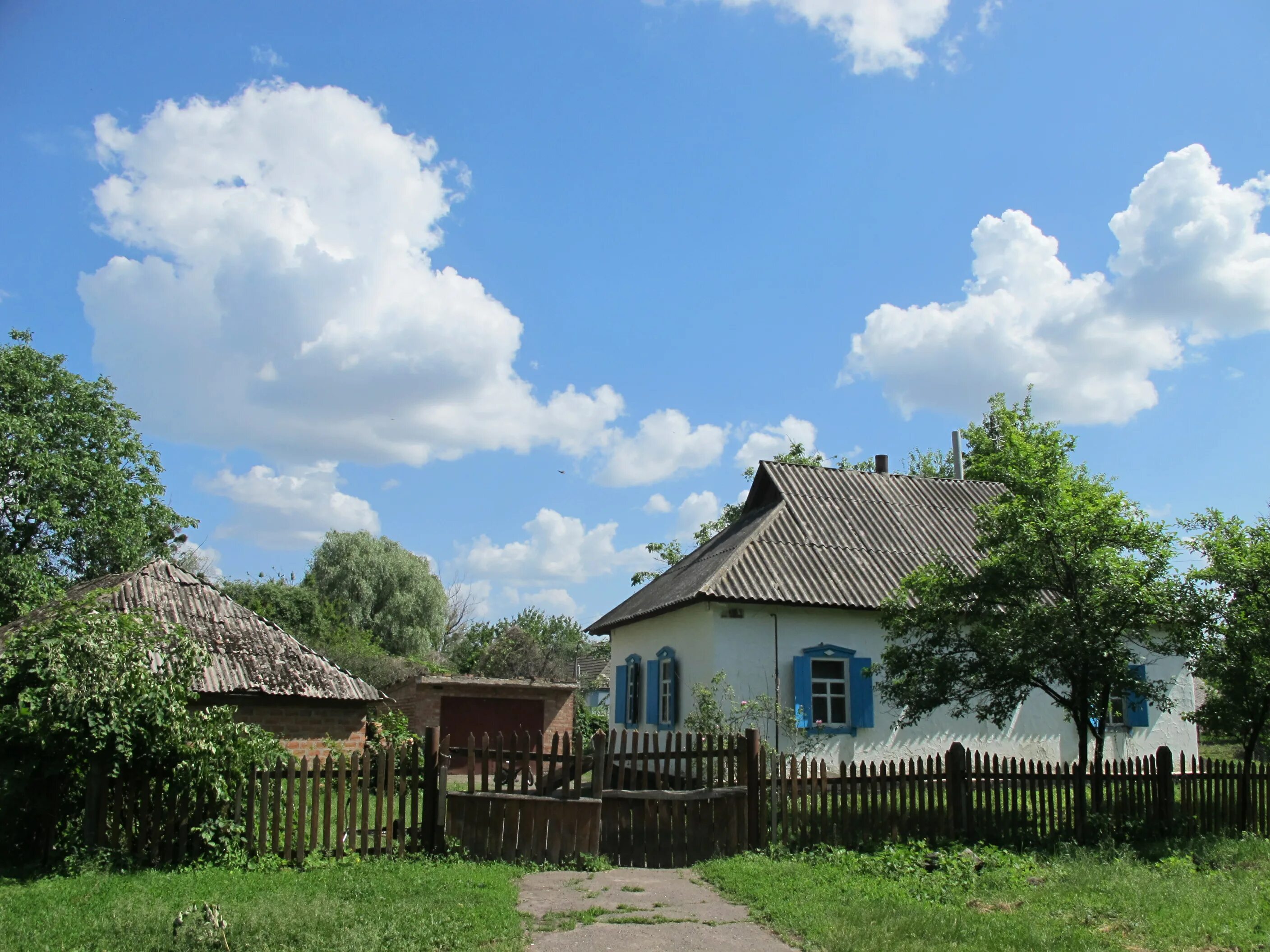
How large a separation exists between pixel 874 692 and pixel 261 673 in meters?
9.80

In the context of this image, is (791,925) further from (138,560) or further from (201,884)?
(138,560)

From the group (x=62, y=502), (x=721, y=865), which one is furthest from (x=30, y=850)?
(x=62, y=502)

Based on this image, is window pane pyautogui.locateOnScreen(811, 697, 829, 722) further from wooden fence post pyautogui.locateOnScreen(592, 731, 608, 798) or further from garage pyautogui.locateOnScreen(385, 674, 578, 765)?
garage pyautogui.locateOnScreen(385, 674, 578, 765)

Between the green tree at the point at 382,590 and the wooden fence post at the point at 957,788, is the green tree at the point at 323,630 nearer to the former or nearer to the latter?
the green tree at the point at 382,590

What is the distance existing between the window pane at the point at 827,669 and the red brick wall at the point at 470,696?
1049cm

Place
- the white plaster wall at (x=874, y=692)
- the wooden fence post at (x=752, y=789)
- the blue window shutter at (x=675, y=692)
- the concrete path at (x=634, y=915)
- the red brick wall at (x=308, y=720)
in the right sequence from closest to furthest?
the concrete path at (x=634, y=915), the wooden fence post at (x=752, y=789), the red brick wall at (x=308, y=720), the white plaster wall at (x=874, y=692), the blue window shutter at (x=675, y=692)

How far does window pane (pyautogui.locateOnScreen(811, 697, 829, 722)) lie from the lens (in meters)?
16.6

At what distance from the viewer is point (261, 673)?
47.0 feet

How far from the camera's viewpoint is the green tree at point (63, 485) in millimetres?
23141

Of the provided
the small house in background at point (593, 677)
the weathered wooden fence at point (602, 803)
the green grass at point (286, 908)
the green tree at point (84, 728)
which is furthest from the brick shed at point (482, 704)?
the green grass at point (286, 908)

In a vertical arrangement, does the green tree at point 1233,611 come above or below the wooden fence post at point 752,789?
above

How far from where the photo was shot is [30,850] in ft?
31.5

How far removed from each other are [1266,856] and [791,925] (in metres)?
6.91

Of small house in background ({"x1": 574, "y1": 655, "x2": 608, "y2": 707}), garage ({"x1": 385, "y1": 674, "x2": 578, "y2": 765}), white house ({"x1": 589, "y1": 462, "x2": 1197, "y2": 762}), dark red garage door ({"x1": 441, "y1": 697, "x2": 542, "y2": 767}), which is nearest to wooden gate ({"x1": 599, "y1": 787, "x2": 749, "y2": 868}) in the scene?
white house ({"x1": 589, "y1": 462, "x2": 1197, "y2": 762})
